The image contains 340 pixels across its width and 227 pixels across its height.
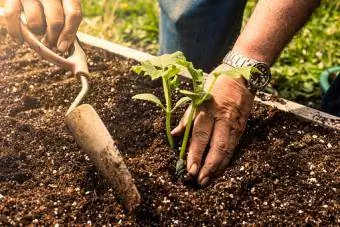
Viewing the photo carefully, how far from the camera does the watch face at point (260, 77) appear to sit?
6.06 feet

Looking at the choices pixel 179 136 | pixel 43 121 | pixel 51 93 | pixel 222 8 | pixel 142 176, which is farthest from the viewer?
pixel 222 8

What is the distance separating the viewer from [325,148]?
179 centimetres

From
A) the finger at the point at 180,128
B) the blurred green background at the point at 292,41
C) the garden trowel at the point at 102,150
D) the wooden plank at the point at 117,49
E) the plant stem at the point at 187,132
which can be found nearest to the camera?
the garden trowel at the point at 102,150

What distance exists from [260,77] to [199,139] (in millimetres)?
404

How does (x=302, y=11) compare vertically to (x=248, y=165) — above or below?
above

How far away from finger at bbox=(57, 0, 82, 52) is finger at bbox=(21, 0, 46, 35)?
10cm

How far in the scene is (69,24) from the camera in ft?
6.10

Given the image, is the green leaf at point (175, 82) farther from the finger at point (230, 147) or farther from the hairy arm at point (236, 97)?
the finger at point (230, 147)

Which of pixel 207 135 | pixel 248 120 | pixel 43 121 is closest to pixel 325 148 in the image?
pixel 248 120

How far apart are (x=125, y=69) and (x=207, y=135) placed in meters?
0.72

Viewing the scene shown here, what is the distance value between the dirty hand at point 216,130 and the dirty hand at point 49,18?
59 cm

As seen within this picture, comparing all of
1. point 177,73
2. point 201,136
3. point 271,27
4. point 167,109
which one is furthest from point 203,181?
point 271,27

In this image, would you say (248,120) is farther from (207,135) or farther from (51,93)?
(51,93)

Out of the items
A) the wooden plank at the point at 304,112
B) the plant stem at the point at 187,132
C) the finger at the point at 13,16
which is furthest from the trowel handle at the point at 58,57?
the wooden plank at the point at 304,112
